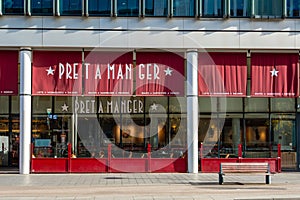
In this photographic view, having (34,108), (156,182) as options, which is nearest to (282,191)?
(156,182)

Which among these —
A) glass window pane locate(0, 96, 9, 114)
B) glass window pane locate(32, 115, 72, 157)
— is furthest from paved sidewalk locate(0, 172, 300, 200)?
glass window pane locate(0, 96, 9, 114)

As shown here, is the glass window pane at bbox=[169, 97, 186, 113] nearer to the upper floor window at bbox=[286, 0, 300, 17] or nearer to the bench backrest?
the upper floor window at bbox=[286, 0, 300, 17]

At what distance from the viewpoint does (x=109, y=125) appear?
2792cm

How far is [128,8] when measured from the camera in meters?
25.7

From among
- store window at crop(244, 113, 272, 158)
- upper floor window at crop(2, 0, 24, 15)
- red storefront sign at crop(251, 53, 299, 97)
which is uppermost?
upper floor window at crop(2, 0, 24, 15)

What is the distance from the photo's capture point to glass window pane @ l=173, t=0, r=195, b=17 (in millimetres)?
25781

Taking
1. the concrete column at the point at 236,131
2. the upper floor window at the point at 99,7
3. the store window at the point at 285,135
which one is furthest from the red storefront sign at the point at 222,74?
the upper floor window at the point at 99,7

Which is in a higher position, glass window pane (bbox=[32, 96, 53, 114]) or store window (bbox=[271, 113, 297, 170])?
glass window pane (bbox=[32, 96, 53, 114])

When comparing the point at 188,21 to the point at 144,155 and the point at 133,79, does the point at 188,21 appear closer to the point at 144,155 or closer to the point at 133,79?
the point at 133,79

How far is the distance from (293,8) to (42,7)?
39.7 ft

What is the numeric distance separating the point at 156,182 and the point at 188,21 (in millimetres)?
8472

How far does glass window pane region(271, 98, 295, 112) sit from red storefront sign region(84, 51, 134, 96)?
7868 mm

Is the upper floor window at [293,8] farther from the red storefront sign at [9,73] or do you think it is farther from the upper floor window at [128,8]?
the red storefront sign at [9,73]

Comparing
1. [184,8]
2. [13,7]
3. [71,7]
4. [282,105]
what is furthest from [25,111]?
[282,105]
